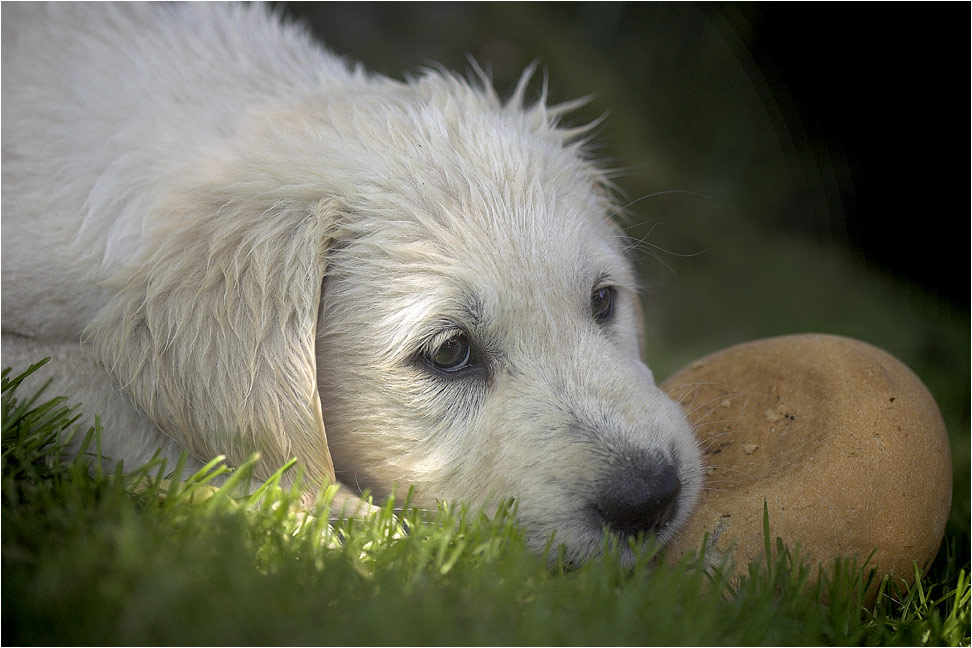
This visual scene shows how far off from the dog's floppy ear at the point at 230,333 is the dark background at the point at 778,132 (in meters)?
2.74

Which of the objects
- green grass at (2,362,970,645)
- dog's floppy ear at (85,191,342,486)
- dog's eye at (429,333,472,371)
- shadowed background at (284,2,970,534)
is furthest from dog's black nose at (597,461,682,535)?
shadowed background at (284,2,970,534)

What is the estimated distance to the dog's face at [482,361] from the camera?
235cm

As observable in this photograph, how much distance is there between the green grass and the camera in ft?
5.35

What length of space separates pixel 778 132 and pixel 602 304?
3188 mm

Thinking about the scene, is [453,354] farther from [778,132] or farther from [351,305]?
[778,132]

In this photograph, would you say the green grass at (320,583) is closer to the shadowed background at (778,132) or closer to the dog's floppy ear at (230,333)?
the dog's floppy ear at (230,333)

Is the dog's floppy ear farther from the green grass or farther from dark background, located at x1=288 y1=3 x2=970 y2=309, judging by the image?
dark background, located at x1=288 y1=3 x2=970 y2=309

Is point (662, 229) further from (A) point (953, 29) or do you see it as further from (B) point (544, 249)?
(B) point (544, 249)

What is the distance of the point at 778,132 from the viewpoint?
546 cm

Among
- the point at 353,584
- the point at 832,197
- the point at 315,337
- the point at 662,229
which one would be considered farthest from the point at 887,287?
the point at 353,584

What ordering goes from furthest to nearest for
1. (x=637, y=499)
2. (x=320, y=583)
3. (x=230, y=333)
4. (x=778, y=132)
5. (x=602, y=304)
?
(x=778, y=132) < (x=602, y=304) < (x=230, y=333) < (x=637, y=499) < (x=320, y=583)

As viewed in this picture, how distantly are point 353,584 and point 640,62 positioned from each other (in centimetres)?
443

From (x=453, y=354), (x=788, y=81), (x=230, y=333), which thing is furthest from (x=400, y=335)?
(x=788, y=81)

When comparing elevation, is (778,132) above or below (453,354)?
above
